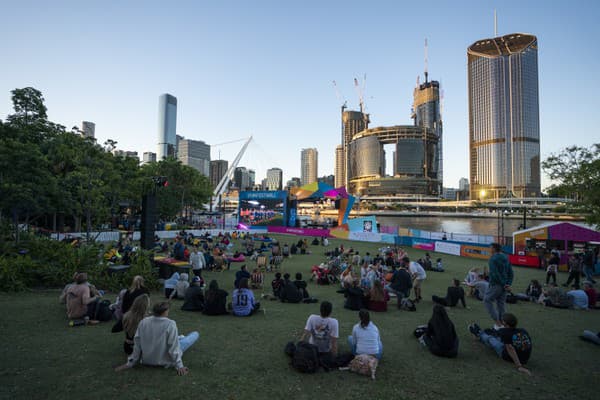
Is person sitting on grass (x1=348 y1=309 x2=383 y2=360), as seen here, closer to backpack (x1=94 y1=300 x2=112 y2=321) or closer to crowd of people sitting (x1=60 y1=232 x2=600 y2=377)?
crowd of people sitting (x1=60 y1=232 x2=600 y2=377)

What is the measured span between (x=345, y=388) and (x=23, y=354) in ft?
18.1

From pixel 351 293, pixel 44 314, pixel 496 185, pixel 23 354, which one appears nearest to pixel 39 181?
pixel 44 314

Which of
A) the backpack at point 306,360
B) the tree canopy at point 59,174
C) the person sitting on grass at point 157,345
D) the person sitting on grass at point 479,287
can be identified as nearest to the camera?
the person sitting on grass at point 157,345

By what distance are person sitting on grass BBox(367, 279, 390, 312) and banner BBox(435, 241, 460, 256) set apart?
19.0m

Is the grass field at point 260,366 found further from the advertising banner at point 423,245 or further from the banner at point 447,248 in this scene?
the advertising banner at point 423,245

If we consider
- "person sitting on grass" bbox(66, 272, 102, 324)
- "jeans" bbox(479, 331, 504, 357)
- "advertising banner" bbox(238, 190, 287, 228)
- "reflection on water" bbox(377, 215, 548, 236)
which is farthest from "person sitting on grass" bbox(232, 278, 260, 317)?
"reflection on water" bbox(377, 215, 548, 236)

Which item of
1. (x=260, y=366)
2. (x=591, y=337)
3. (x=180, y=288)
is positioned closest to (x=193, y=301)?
(x=180, y=288)

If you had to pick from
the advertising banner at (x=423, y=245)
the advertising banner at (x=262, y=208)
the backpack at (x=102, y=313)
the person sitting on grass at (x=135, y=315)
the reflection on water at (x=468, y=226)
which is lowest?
the reflection on water at (x=468, y=226)

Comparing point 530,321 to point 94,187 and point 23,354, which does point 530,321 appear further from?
point 94,187

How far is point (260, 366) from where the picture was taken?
17.1 feet

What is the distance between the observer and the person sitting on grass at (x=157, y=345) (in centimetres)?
463

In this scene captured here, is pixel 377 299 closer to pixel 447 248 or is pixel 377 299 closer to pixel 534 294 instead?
pixel 534 294

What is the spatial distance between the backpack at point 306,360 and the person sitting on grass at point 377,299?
454 cm

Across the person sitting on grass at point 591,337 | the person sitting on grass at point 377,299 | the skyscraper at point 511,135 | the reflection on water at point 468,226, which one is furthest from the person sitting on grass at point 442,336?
the skyscraper at point 511,135
